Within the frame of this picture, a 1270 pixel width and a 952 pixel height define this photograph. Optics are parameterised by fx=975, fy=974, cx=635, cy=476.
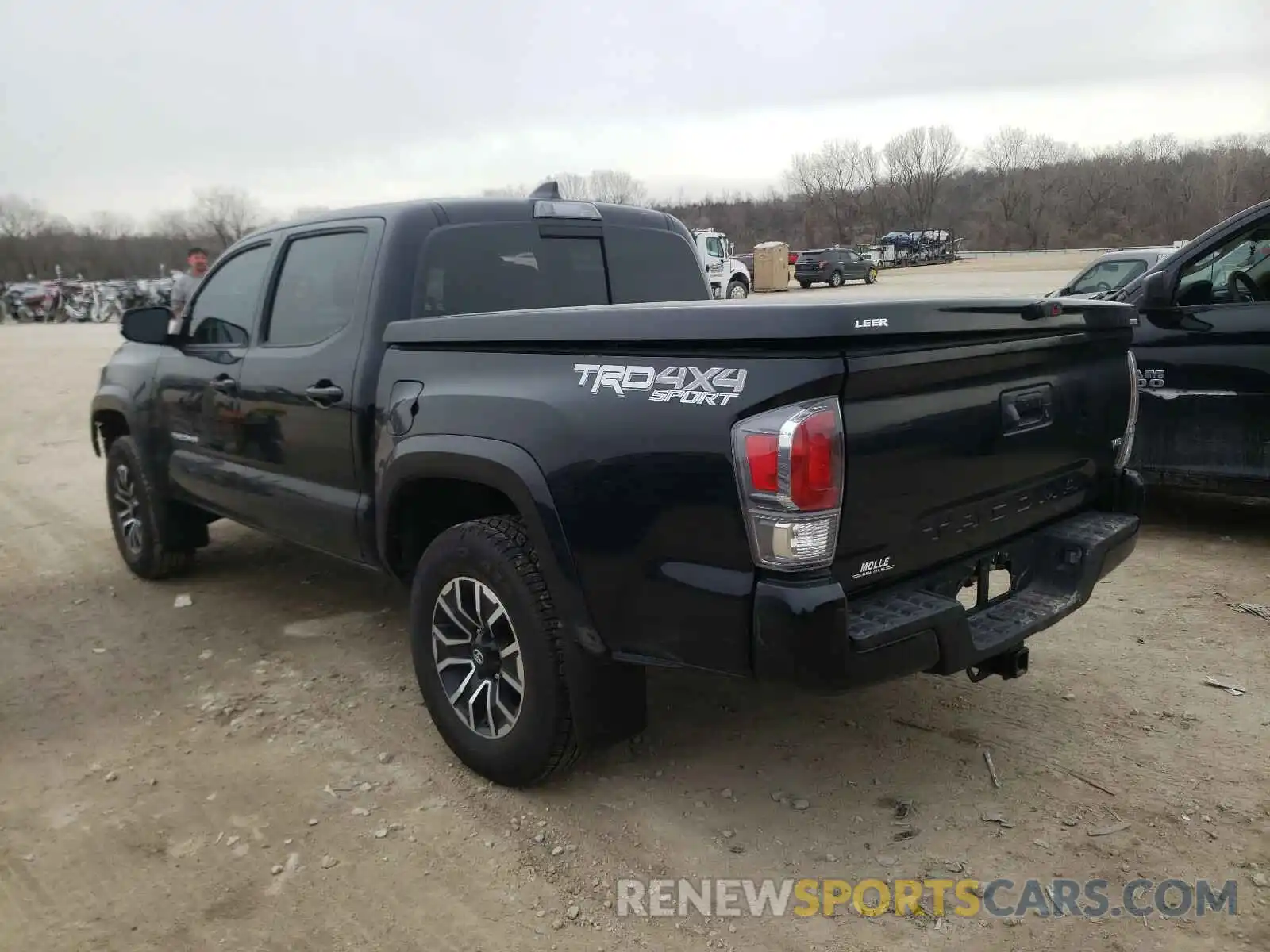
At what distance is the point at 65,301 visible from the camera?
144ft

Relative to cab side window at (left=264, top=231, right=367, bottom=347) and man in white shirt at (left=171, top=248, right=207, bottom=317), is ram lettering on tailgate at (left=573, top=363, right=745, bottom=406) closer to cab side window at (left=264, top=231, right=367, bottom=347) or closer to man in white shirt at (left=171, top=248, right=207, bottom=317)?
cab side window at (left=264, top=231, right=367, bottom=347)

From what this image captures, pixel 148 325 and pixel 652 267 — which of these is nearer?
pixel 652 267

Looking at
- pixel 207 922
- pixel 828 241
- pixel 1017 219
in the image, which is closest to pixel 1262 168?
pixel 1017 219

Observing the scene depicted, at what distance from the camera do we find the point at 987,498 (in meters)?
2.85

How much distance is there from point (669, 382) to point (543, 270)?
1745mm

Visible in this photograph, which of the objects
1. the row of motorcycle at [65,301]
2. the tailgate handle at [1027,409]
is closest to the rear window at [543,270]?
the tailgate handle at [1027,409]

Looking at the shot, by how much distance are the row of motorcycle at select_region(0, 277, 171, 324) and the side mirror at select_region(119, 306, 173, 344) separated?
39882 millimetres

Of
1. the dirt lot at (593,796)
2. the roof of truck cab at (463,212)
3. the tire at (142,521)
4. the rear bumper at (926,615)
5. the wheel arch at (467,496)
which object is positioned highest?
the roof of truck cab at (463,212)

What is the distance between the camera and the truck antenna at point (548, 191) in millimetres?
4305

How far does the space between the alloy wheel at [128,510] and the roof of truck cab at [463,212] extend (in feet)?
6.69

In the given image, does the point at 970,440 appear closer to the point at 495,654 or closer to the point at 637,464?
the point at 637,464

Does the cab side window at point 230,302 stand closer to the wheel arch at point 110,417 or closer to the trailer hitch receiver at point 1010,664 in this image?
the wheel arch at point 110,417

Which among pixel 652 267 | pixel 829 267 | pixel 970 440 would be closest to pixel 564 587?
pixel 970 440

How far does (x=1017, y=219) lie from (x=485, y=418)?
85424 mm
